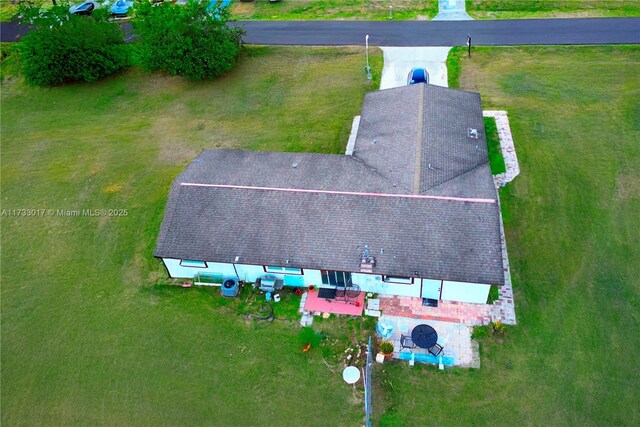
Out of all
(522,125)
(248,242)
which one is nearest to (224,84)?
(248,242)

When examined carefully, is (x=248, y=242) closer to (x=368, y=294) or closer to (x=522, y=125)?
(x=368, y=294)

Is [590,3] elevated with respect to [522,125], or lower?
elevated

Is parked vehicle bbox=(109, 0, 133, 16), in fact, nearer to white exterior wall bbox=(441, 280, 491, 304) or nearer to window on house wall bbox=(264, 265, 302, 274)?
window on house wall bbox=(264, 265, 302, 274)

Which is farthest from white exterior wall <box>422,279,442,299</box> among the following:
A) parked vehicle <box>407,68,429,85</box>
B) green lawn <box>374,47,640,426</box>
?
parked vehicle <box>407,68,429,85</box>

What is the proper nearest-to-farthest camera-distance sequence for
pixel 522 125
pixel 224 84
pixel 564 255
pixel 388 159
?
pixel 564 255
pixel 388 159
pixel 522 125
pixel 224 84

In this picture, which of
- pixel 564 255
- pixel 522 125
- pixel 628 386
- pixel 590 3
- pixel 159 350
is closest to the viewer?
pixel 628 386

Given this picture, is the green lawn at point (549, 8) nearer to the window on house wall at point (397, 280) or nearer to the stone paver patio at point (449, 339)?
the window on house wall at point (397, 280)

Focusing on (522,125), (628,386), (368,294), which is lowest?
(628,386)
